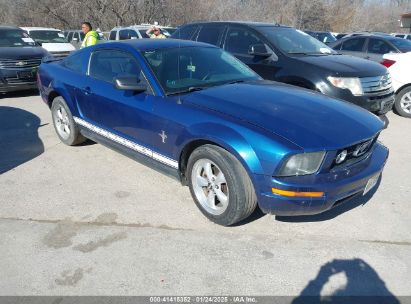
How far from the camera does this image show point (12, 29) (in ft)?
33.2

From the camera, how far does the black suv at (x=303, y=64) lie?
5547 mm

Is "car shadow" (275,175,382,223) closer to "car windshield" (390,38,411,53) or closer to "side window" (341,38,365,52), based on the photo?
"car windshield" (390,38,411,53)

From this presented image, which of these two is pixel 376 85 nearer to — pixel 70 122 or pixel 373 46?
pixel 373 46

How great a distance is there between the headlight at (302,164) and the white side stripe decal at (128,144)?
1170mm

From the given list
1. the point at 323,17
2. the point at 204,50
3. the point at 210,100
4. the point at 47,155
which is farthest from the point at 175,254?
the point at 323,17

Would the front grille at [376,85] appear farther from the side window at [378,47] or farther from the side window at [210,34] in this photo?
the side window at [378,47]

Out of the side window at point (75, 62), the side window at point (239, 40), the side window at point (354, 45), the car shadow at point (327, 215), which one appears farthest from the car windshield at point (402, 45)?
the side window at point (75, 62)

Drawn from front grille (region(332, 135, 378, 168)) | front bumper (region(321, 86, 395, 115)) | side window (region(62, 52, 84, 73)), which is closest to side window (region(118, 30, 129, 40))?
side window (region(62, 52, 84, 73))

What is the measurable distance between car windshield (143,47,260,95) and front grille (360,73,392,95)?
7.46 feet

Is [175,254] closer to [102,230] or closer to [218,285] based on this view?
[218,285]

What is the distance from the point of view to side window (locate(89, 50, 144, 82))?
3.93 meters

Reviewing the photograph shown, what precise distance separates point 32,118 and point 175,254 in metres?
5.13

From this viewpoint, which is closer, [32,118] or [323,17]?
[32,118]

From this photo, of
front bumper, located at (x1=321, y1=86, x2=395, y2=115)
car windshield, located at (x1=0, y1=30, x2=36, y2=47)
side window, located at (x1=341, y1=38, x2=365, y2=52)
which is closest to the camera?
front bumper, located at (x1=321, y1=86, x2=395, y2=115)
